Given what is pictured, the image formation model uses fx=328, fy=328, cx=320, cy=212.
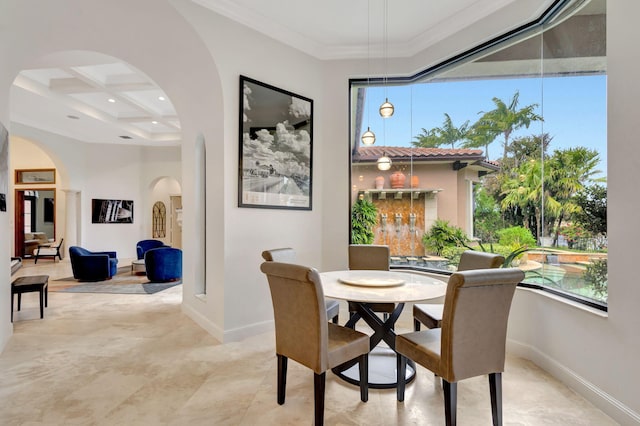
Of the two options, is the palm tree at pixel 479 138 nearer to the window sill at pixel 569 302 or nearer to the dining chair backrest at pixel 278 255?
the window sill at pixel 569 302

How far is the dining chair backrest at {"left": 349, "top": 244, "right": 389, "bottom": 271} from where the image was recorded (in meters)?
3.38

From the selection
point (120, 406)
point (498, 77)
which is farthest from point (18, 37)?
point (498, 77)

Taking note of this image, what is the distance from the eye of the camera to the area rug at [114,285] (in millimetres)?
5467

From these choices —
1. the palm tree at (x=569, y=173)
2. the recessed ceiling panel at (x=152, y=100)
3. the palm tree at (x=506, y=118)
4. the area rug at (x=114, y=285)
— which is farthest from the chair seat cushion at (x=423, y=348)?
the recessed ceiling panel at (x=152, y=100)

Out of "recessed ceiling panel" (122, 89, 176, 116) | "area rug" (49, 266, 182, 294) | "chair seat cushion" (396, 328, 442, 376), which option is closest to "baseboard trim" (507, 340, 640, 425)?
"chair seat cushion" (396, 328, 442, 376)

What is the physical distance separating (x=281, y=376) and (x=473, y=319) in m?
1.23

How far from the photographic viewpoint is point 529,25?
2.99 m

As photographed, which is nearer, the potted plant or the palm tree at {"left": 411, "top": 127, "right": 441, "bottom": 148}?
the palm tree at {"left": 411, "top": 127, "right": 441, "bottom": 148}

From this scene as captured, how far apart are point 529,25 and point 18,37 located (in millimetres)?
4489

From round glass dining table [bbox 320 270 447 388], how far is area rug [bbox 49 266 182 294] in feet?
13.4

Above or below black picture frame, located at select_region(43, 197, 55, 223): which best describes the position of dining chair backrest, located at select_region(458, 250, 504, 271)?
below

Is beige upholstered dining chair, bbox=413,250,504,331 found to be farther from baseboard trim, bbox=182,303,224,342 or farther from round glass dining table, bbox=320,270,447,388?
baseboard trim, bbox=182,303,224,342

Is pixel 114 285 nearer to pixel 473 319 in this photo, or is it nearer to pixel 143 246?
pixel 143 246

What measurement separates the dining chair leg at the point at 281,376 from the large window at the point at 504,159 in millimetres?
2170
